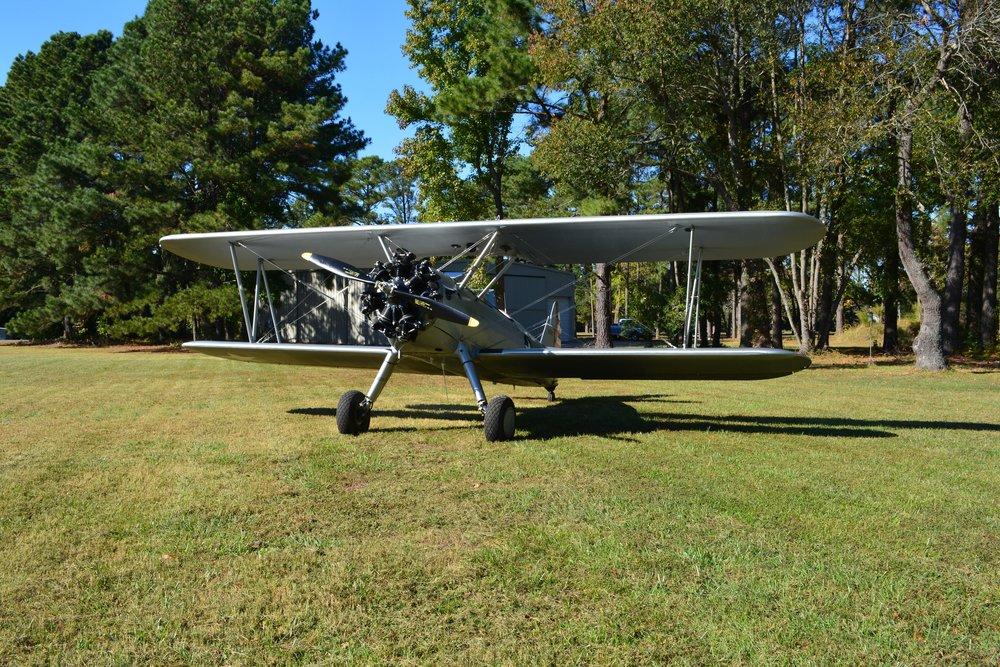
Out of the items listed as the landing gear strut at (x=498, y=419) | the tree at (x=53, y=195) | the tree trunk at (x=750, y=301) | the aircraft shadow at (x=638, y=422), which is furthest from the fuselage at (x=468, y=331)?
the tree at (x=53, y=195)

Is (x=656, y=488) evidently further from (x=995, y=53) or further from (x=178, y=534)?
(x=995, y=53)

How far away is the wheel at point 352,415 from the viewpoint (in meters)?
7.77

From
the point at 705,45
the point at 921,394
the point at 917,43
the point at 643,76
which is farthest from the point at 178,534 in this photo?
the point at 705,45

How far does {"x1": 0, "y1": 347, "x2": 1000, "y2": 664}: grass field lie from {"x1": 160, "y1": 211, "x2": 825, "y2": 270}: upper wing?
2.56m

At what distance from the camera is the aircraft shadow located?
8.47m

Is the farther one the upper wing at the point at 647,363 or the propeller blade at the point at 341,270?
the propeller blade at the point at 341,270

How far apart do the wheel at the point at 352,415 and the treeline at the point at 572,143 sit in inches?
539

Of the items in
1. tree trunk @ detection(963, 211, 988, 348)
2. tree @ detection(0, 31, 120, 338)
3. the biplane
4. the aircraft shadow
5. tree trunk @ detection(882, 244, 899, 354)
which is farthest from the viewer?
tree @ detection(0, 31, 120, 338)

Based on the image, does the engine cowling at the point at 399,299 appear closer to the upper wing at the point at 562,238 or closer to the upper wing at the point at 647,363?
the upper wing at the point at 562,238

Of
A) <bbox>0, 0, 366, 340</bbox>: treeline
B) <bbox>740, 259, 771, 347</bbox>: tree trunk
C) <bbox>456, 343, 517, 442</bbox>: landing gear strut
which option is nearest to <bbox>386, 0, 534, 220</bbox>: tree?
<bbox>0, 0, 366, 340</bbox>: treeline

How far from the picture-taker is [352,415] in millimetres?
7773

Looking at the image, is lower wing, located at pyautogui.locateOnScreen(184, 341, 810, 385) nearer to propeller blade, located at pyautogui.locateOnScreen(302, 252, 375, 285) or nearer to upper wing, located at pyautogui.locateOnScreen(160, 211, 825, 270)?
propeller blade, located at pyautogui.locateOnScreen(302, 252, 375, 285)

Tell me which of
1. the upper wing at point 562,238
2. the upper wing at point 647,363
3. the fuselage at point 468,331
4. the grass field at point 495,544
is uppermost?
the upper wing at point 562,238

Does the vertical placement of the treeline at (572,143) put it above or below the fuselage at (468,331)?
above
